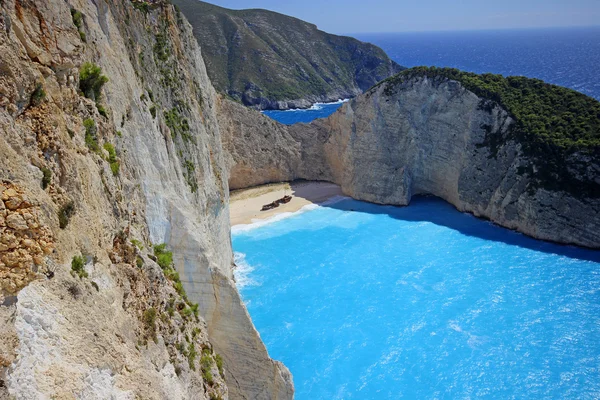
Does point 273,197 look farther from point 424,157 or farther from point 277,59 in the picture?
point 277,59

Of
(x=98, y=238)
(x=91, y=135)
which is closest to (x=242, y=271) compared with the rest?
(x=91, y=135)

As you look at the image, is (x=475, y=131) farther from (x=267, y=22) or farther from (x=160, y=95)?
(x=267, y=22)

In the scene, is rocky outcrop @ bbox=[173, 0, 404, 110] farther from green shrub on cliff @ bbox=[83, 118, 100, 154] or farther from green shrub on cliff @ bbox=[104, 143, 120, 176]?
green shrub on cliff @ bbox=[83, 118, 100, 154]

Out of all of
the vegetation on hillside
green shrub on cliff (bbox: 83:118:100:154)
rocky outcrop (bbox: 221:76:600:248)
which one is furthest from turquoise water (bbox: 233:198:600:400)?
green shrub on cliff (bbox: 83:118:100:154)

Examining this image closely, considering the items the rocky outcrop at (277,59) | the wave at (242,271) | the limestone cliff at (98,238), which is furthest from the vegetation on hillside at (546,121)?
the rocky outcrop at (277,59)

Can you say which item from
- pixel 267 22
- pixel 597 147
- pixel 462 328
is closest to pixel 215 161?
pixel 462 328
